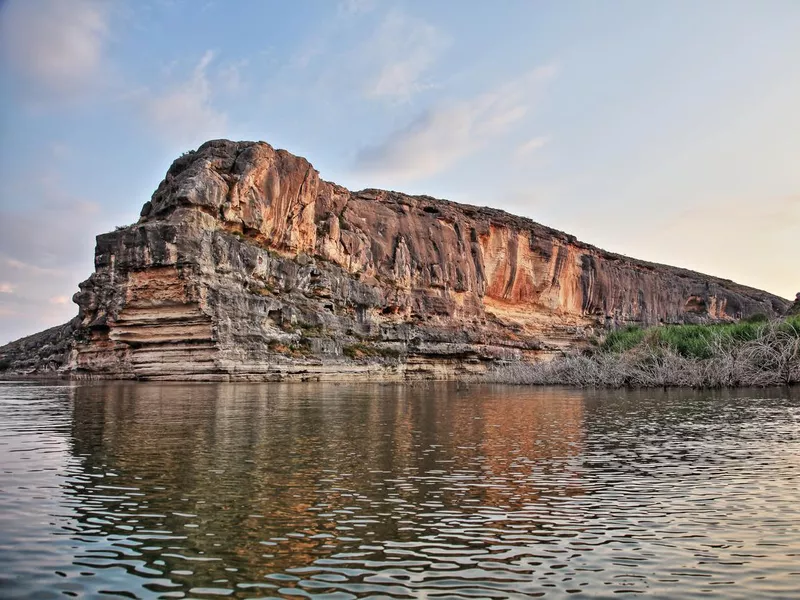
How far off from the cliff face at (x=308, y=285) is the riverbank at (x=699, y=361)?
20.2m

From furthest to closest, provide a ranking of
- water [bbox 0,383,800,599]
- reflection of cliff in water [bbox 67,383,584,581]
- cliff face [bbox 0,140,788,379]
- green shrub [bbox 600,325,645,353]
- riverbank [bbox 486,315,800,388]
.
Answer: cliff face [bbox 0,140,788,379]
green shrub [bbox 600,325,645,353]
riverbank [bbox 486,315,800,388]
reflection of cliff in water [bbox 67,383,584,581]
water [bbox 0,383,800,599]

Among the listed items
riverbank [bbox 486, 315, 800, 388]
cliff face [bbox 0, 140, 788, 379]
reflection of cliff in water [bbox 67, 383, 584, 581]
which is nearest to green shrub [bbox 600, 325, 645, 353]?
riverbank [bbox 486, 315, 800, 388]

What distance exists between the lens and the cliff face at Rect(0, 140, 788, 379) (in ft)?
141

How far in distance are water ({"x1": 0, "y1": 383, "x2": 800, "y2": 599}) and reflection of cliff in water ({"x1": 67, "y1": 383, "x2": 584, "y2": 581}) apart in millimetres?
32

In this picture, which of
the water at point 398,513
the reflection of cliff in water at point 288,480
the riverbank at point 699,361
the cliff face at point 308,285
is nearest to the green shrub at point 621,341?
the riverbank at point 699,361

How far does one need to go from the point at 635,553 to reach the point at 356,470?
4.21 m

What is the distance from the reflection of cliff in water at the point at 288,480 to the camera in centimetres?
516

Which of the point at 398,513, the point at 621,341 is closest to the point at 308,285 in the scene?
the point at 621,341

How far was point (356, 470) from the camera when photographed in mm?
8328

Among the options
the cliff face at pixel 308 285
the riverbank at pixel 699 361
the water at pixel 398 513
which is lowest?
the water at pixel 398 513

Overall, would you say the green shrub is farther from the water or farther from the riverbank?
the water

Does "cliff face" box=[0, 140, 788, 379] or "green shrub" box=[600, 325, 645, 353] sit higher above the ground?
"cliff face" box=[0, 140, 788, 379]

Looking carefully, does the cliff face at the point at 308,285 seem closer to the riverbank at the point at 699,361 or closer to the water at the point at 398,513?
the riverbank at the point at 699,361

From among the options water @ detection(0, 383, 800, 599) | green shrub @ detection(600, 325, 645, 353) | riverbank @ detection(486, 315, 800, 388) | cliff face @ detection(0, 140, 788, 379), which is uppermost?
cliff face @ detection(0, 140, 788, 379)
